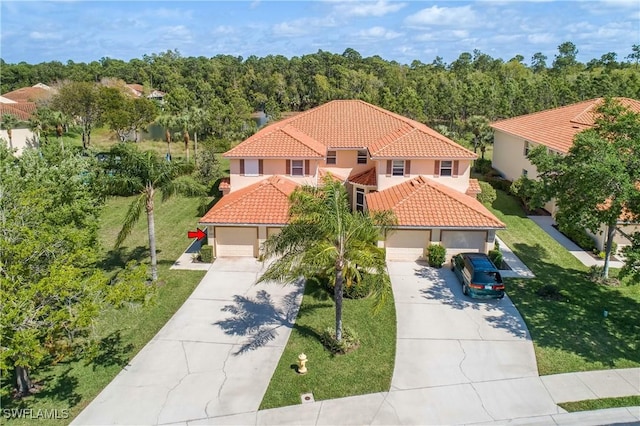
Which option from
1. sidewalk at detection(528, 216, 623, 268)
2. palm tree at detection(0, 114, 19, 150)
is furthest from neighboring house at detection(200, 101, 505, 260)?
palm tree at detection(0, 114, 19, 150)

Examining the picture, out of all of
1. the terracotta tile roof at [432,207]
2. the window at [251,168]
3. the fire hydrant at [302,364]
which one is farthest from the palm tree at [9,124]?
the fire hydrant at [302,364]

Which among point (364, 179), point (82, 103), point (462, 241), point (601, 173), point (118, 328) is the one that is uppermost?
point (82, 103)

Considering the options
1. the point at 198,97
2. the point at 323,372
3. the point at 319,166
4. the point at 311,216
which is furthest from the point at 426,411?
the point at 198,97

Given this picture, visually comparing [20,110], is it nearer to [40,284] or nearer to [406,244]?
[406,244]

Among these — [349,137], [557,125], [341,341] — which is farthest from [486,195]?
[341,341]

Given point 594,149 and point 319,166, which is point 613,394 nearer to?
point 594,149

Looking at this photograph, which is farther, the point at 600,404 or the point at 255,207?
the point at 255,207
